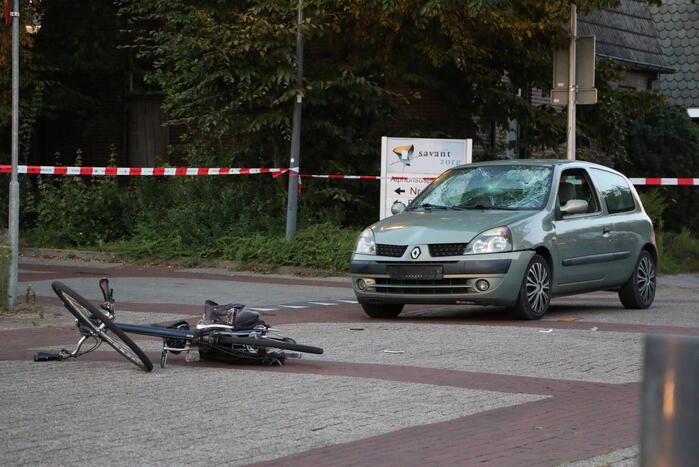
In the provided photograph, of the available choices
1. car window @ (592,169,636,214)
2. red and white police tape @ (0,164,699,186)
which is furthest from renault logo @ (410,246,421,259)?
red and white police tape @ (0,164,699,186)

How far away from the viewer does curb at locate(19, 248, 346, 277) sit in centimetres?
1834

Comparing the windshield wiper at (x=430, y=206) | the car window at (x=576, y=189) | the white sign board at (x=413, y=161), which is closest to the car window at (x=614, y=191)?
the car window at (x=576, y=189)

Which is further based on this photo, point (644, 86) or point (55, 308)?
point (644, 86)

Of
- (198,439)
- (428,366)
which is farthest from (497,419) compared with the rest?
(428,366)

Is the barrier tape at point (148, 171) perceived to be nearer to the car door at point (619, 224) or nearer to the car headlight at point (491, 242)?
the car door at point (619, 224)

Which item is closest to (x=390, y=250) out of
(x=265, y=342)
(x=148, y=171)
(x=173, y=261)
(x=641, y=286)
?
(x=641, y=286)

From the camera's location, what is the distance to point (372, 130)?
2108 cm

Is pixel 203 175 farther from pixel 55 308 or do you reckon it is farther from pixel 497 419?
pixel 497 419

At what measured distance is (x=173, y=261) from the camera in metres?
19.7

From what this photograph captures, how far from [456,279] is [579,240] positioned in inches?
71.2

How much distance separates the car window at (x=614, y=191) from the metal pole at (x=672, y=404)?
1180 centimetres

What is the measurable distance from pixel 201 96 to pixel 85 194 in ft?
12.1

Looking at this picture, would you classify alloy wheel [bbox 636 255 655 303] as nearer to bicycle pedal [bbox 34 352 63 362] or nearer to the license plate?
the license plate

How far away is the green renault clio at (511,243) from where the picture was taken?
11508mm
